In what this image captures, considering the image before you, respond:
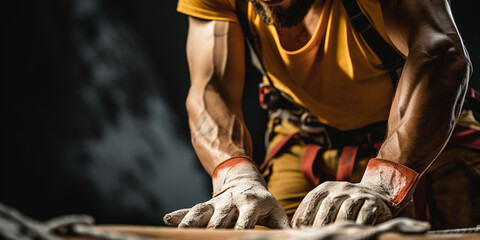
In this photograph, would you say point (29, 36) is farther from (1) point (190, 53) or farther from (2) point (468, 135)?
(2) point (468, 135)

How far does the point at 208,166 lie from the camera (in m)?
1.04

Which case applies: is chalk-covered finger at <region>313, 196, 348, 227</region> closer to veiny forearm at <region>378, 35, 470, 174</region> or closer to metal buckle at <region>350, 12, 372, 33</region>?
veiny forearm at <region>378, 35, 470, 174</region>

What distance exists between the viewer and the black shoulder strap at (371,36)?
994 millimetres

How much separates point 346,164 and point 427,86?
1.48 feet

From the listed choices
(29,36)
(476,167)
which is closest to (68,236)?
(476,167)

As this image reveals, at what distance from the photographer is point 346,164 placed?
4.16 feet

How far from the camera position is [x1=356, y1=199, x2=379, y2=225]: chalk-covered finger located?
69 cm

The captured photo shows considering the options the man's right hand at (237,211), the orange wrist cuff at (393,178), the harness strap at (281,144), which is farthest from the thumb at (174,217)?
the harness strap at (281,144)

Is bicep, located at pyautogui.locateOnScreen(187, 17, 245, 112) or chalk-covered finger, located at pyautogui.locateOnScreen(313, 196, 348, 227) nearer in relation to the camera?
chalk-covered finger, located at pyautogui.locateOnScreen(313, 196, 348, 227)

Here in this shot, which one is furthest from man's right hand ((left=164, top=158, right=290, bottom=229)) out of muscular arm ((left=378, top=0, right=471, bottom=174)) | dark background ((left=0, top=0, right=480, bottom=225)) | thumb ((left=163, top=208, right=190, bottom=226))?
dark background ((left=0, top=0, right=480, bottom=225))

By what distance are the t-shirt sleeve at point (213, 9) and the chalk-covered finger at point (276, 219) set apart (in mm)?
593

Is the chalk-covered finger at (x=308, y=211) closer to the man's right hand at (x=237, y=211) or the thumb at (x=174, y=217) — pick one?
the man's right hand at (x=237, y=211)

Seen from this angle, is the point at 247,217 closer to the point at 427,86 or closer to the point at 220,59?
the point at 427,86

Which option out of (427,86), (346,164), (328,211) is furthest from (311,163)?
(328,211)
